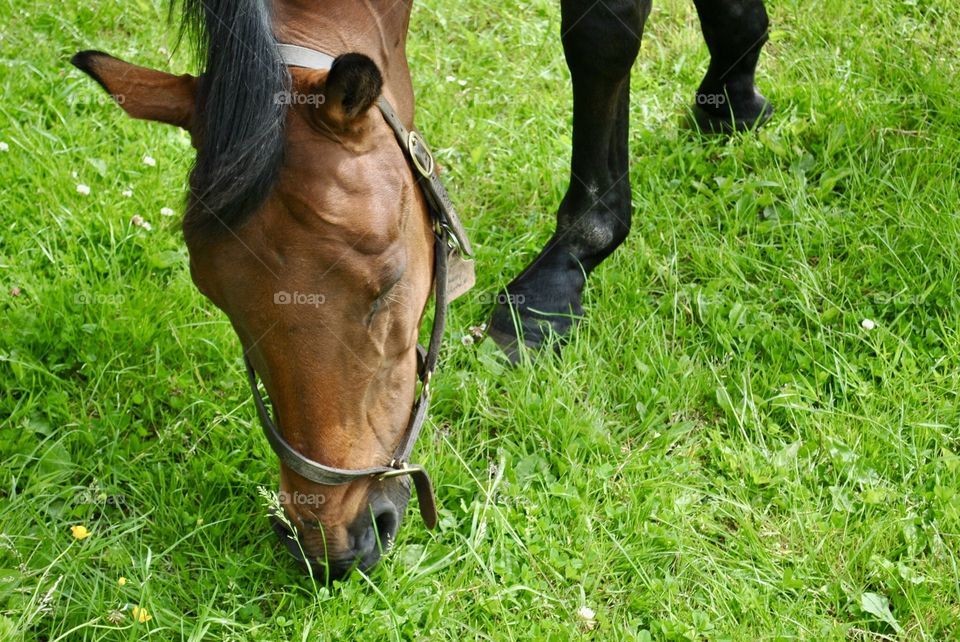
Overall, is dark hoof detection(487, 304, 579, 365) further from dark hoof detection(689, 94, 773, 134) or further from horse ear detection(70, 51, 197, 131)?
horse ear detection(70, 51, 197, 131)

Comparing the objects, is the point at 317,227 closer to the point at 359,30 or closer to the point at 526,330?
the point at 359,30

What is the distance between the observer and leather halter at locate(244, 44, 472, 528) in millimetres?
2164

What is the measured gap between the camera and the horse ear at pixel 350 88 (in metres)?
1.79

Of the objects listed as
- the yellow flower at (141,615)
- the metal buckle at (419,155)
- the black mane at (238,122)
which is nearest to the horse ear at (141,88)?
the black mane at (238,122)

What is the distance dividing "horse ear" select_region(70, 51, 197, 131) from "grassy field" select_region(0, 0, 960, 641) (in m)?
0.12

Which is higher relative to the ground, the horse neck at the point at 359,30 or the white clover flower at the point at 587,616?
the horse neck at the point at 359,30

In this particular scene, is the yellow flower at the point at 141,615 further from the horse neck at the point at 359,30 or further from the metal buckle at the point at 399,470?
the horse neck at the point at 359,30

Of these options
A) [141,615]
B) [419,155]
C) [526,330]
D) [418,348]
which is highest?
[419,155]

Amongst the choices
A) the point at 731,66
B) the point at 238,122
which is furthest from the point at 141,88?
the point at 731,66

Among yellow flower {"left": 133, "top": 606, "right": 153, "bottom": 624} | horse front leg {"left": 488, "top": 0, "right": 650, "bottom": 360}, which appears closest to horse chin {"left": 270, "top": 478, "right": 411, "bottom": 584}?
yellow flower {"left": 133, "top": 606, "right": 153, "bottom": 624}

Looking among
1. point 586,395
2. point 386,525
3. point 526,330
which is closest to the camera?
point 386,525

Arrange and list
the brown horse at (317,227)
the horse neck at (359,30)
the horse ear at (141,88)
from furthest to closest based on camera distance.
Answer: the horse neck at (359,30)
the horse ear at (141,88)
the brown horse at (317,227)

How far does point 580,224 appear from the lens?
345 centimetres

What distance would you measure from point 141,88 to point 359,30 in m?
0.53
